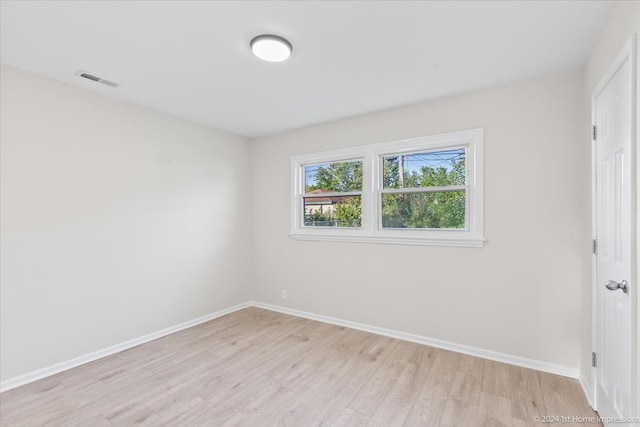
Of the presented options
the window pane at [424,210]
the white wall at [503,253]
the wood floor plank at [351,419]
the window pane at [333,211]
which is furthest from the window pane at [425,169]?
the wood floor plank at [351,419]

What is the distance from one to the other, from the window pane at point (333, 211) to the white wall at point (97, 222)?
1231mm

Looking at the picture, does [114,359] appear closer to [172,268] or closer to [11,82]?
[172,268]

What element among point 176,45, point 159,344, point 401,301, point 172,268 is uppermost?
point 176,45

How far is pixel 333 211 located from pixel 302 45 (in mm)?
2215

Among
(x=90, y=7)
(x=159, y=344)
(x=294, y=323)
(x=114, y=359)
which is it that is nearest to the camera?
(x=90, y=7)

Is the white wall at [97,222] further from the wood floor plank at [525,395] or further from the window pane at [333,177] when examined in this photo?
the wood floor plank at [525,395]

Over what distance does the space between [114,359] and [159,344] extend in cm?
42

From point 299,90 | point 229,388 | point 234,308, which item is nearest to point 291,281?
point 234,308

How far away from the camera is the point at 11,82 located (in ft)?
7.89

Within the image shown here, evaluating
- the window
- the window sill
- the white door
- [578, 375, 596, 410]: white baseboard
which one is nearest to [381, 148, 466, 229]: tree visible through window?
the window

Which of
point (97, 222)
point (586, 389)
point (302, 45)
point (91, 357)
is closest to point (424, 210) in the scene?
point (586, 389)

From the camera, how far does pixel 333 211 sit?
156 inches

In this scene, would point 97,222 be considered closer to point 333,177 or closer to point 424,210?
point 333,177

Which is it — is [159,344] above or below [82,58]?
below
